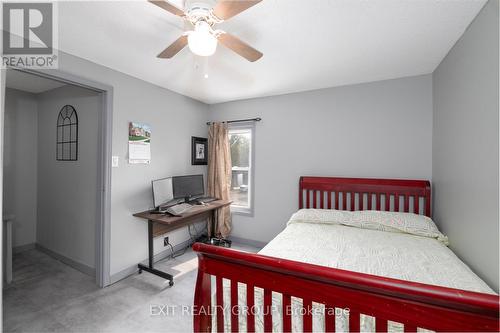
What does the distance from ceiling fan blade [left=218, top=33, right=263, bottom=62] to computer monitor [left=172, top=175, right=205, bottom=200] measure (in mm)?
1998

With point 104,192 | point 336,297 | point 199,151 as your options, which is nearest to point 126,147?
point 104,192

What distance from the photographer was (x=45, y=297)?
2203 millimetres

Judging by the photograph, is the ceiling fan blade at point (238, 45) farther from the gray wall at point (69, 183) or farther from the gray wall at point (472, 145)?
the gray wall at point (69, 183)

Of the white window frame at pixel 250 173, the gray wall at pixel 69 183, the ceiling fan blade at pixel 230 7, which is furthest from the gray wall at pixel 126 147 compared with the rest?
the ceiling fan blade at pixel 230 7

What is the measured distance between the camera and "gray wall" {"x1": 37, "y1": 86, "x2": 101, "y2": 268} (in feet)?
8.91

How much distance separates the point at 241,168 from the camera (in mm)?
3857

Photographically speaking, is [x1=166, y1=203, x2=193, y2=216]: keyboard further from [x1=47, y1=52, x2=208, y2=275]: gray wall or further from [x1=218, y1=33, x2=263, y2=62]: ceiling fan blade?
[x1=218, y1=33, x2=263, y2=62]: ceiling fan blade

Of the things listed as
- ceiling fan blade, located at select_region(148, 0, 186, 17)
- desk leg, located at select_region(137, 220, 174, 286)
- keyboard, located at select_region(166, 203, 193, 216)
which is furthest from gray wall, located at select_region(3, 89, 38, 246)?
ceiling fan blade, located at select_region(148, 0, 186, 17)

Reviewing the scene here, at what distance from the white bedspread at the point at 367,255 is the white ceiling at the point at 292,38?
Result: 172 cm

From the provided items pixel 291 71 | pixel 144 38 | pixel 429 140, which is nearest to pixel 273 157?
pixel 291 71

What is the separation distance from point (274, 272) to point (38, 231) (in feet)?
13.6

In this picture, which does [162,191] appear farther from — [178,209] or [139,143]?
[139,143]

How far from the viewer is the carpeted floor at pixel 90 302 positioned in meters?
1.85

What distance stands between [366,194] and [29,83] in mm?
4732
